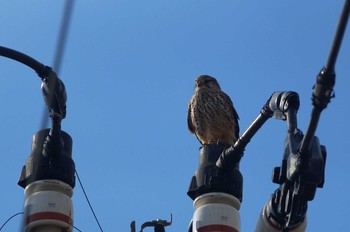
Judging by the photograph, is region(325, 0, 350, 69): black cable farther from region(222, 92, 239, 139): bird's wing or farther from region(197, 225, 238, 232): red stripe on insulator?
region(222, 92, 239, 139): bird's wing

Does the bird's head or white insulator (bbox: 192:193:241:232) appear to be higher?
the bird's head

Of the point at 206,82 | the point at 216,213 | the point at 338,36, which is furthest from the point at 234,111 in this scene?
the point at 338,36

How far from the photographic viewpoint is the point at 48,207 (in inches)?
364

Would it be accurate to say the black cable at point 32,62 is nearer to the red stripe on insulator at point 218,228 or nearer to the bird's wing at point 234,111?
the red stripe on insulator at point 218,228

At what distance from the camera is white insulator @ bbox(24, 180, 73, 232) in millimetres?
9180

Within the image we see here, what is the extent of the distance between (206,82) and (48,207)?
287 inches

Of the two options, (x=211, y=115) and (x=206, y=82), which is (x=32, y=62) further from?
Answer: (x=206, y=82)

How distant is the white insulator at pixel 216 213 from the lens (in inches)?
361

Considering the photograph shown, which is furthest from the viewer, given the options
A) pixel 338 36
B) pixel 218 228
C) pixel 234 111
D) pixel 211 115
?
pixel 234 111

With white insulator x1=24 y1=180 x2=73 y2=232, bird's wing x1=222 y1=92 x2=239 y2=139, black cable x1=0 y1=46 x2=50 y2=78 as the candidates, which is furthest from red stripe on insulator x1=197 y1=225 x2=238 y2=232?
bird's wing x1=222 y1=92 x2=239 y2=139

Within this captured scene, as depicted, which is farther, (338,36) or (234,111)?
(234,111)

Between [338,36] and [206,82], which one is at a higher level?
[206,82]

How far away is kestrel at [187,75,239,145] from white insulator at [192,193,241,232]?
15.3ft

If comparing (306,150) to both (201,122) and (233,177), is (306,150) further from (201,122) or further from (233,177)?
(201,122)
